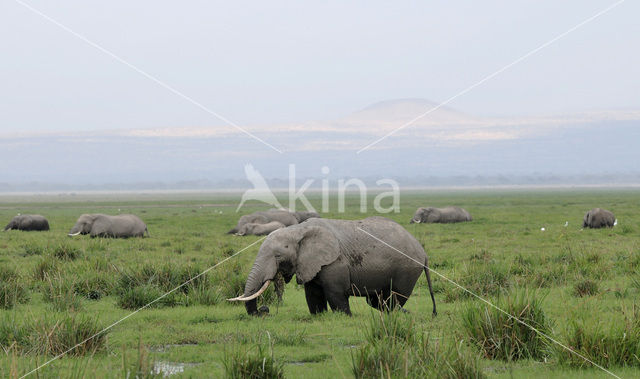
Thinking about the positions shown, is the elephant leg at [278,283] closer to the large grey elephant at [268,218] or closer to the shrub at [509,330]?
the shrub at [509,330]

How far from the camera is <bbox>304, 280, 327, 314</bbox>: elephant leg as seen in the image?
36.8 feet

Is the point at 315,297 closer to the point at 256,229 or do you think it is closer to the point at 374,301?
the point at 374,301

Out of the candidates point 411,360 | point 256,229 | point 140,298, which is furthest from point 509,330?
point 256,229

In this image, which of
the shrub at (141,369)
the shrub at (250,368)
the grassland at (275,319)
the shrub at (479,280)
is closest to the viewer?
the shrub at (141,369)

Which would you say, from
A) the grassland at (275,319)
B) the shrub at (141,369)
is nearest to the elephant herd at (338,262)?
the grassland at (275,319)

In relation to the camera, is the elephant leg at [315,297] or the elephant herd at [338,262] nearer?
the elephant herd at [338,262]

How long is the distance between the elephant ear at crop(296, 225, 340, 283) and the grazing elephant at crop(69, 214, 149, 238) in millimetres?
19323

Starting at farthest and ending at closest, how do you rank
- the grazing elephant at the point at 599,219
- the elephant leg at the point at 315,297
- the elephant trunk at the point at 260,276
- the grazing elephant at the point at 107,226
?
the grazing elephant at the point at 599,219 < the grazing elephant at the point at 107,226 < the elephant leg at the point at 315,297 < the elephant trunk at the point at 260,276

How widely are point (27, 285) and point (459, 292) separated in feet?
30.4

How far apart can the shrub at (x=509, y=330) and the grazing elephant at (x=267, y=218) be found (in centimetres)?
2547

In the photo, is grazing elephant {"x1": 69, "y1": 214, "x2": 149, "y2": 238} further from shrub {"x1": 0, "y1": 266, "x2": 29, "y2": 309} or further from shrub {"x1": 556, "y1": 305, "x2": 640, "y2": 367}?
shrub {"x1": 556, "y1": 305, "x2": 640, "y2": 367}

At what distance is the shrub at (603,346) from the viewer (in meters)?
7.29

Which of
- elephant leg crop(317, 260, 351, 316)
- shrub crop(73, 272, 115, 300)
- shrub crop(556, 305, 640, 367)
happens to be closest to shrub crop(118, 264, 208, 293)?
shrub crop(73, 272, 115, 300)

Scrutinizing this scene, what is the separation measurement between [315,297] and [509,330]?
415 cm
